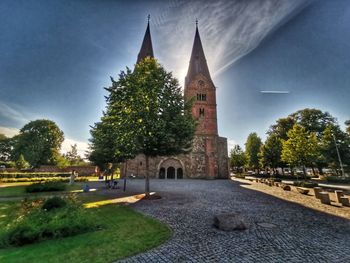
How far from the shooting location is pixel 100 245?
591cm

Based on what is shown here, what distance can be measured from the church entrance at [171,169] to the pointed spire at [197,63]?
2056 centimetres

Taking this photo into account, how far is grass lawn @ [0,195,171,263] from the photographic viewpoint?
16.9ft

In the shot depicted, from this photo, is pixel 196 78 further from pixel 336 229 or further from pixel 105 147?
pixel 336 229

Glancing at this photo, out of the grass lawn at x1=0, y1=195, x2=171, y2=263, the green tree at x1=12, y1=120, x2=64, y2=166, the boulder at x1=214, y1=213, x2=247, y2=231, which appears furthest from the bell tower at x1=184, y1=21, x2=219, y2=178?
the green tree at x1=12, y1=120, x2=64, y2=166

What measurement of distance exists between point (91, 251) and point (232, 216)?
5.59 m

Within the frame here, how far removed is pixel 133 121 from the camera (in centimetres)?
1512

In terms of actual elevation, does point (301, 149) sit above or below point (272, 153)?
below

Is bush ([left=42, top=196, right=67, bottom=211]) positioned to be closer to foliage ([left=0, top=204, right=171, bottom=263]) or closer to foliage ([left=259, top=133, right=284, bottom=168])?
foliage ([left=0, top=204, right=171, bottom=263])

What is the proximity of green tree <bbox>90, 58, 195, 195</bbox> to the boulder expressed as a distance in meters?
8.09

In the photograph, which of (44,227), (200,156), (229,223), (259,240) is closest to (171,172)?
(200,156)

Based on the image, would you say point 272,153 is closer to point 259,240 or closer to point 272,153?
point 272,153

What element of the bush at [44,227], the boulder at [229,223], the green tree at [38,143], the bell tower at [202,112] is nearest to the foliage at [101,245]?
the bush at [44,227]

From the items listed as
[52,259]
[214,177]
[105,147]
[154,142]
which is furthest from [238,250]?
[214,177]

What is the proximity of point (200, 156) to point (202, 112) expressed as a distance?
10907mm
